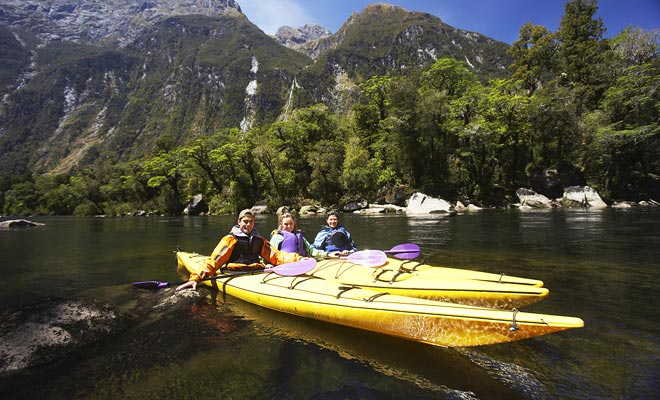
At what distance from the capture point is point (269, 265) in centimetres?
643

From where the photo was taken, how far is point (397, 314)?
356cm

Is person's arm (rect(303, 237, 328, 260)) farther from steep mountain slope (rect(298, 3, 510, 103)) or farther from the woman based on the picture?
steep mountain slope (rect(298, 3, 510, 103))

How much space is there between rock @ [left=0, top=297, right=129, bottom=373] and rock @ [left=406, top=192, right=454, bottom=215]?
72.8 ft

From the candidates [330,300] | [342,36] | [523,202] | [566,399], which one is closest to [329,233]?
[330,300]

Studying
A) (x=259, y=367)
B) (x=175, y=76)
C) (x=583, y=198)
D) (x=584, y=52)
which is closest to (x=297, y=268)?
(x=259, y=367)

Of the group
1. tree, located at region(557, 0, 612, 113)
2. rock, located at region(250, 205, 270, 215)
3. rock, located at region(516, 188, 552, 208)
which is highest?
tree, located at region(557, 0, 612, 113)

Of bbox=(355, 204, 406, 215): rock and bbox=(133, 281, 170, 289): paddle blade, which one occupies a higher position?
bbox=(355, 204, 406, 215): rock

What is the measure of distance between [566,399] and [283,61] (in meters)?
160

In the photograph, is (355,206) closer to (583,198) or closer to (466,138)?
(466,138)

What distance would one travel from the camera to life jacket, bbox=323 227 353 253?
7.18m

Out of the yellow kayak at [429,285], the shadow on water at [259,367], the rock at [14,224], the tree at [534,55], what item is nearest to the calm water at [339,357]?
the shadow on water at [259,367]

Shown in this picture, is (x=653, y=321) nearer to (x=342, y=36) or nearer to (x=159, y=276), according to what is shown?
(x=159, y=276)

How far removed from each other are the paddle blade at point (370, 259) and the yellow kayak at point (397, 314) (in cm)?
96

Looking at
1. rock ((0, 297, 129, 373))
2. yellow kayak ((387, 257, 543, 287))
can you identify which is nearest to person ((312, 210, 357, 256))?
yellow kayak ((387, 257, 543, 287))
